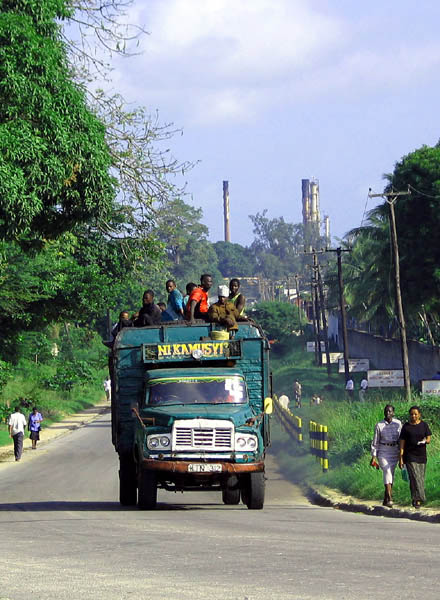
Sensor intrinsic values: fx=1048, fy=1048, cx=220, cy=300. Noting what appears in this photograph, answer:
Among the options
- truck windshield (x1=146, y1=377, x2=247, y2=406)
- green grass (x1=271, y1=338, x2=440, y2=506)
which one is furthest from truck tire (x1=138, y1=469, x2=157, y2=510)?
green grass (x1=271, y1=338, x2=440, y2=506)

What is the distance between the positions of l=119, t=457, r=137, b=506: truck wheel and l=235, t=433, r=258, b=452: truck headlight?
2748mm

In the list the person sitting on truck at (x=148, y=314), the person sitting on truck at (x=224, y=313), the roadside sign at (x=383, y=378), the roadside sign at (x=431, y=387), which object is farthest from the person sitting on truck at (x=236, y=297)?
the roadside sign at (x=383, y=378)

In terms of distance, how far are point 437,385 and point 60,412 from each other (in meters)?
35.9

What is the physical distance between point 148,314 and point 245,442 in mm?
3459

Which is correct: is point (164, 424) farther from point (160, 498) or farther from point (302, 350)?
point (302, 350)

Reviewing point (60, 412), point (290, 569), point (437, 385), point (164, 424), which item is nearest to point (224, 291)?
point (164, 424)

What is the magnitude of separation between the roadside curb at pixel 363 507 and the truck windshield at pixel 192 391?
307 centimetres

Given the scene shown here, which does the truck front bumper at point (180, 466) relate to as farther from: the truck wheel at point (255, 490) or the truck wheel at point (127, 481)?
the truck wheel at point (127, 481)

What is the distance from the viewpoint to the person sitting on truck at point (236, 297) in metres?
18.9

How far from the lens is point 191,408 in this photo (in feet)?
56.4

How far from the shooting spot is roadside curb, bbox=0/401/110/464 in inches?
1625

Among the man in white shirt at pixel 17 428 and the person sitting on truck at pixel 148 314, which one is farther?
the man in white shirt at pixel 17 428

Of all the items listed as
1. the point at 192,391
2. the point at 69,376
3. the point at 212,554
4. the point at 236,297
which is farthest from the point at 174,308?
the point at 69,376

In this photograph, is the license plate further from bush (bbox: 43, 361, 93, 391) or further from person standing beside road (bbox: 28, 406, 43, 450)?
bush (bbox: 43, 361, 93, 391)
